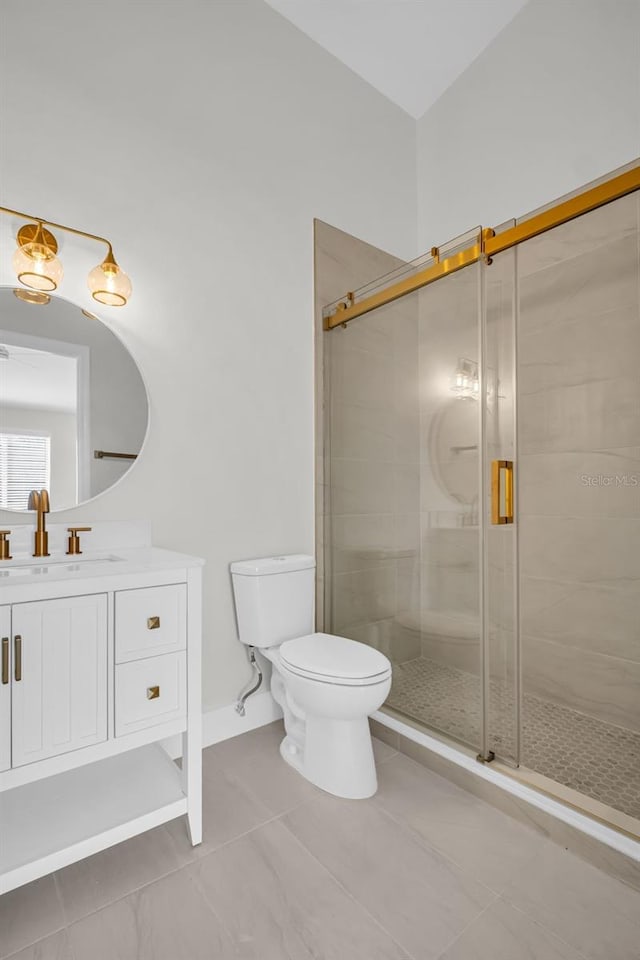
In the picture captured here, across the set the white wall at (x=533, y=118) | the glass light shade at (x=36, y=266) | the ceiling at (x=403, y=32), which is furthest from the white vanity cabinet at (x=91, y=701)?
the ceiling at (x=403, y=32)

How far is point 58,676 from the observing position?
1223 millimetres

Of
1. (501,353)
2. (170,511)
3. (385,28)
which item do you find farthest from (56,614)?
(385,28)

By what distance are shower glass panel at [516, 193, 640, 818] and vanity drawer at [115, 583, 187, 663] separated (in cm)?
132

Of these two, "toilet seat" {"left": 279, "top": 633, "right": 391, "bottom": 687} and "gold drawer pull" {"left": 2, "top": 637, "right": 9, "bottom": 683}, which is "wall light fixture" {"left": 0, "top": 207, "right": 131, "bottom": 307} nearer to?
"gold drawer pull" {"left": 2, "top": 637, "right": 9, "bottom": 683}

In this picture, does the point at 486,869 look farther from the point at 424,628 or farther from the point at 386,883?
the point at 424,628

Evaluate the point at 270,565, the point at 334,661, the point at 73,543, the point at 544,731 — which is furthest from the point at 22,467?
the point at 544,731

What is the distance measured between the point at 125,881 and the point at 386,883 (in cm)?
68

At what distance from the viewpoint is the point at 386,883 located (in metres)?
1.29

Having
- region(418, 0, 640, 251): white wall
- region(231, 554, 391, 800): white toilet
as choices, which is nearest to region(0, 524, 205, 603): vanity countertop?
region(231, 554, 391, 800): white toilet

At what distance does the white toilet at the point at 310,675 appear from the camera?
161cm

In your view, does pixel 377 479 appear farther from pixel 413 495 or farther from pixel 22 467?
pixel 22 467

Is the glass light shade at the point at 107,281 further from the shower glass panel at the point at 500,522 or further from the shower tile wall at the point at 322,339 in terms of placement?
the shower glass panel at the point at 500,522

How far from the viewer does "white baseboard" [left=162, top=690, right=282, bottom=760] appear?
1.88m

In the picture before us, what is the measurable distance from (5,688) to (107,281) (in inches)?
49.7
